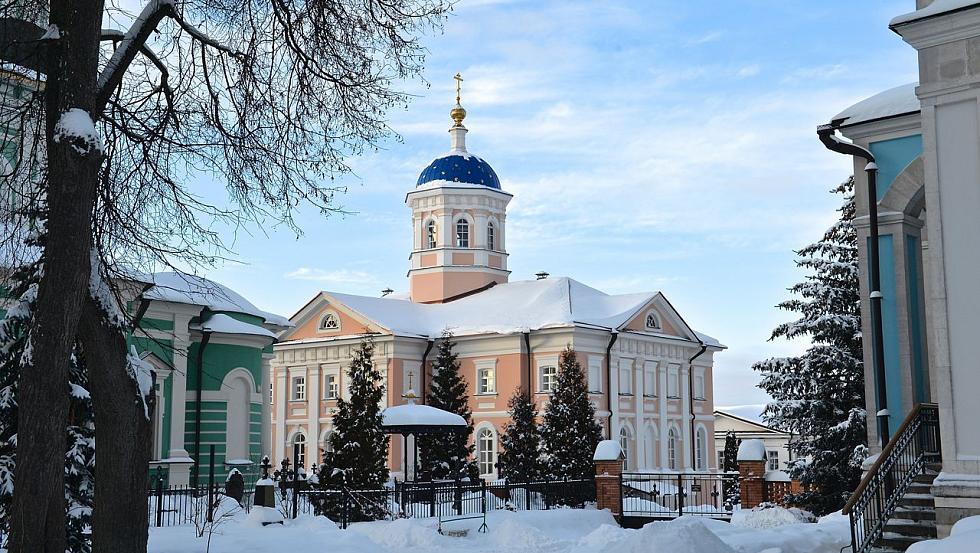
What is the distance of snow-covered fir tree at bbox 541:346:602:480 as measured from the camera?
107 feet

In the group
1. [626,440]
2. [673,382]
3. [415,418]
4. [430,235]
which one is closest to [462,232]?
[430,235]

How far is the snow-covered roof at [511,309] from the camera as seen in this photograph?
42.7 metres

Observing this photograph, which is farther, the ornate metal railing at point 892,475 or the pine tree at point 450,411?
the pine tree at point 450,411

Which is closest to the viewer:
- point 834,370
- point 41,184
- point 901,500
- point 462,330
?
point 41,184

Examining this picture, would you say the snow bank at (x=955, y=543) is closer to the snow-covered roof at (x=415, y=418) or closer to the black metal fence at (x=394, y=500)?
the black metal fence at (x=394, y=500)

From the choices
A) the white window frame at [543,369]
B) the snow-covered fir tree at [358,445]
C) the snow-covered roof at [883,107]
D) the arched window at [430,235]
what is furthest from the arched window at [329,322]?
the snow-covered roof at [883,107]

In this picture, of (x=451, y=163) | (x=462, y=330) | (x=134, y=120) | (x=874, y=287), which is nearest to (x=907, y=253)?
(x=874, y=287)

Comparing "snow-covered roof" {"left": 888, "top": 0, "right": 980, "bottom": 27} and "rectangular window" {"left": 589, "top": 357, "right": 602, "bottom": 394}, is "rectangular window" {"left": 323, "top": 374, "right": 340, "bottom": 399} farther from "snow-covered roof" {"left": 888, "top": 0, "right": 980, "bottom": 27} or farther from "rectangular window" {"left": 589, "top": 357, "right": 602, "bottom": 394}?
"snow-covered roof" {"left": 888, "top": 0, "right": 980, "bottom": 27}

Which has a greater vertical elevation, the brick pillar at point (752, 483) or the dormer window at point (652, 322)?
the dormer window at point (652, 322)

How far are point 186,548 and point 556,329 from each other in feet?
89.5

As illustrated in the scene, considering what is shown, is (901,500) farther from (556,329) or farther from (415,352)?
(415,352)

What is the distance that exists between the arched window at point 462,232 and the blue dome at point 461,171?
1898mm

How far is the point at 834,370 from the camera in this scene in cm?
2158

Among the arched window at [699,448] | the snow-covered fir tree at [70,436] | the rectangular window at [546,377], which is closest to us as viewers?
the snow-covered fir tree at [70,436]
